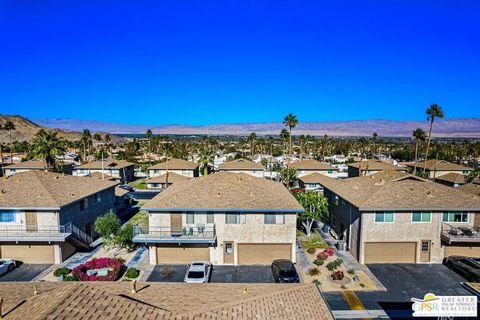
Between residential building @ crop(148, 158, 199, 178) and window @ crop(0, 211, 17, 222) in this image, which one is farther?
residential building @ crop(148, 158, 199, 178)

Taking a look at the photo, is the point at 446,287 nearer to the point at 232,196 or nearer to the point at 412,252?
the point at 412,252

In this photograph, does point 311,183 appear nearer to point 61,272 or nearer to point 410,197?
point 410,197

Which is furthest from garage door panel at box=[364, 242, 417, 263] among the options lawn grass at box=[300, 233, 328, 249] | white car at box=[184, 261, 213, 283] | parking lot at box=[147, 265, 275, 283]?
white car at box=[184, 261, 213, 283]

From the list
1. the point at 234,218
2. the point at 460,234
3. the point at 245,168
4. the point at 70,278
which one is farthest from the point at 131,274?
the point at 245,168

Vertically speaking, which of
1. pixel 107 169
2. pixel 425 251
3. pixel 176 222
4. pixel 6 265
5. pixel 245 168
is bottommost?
pixel 6 265

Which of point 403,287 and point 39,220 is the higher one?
point 39,220

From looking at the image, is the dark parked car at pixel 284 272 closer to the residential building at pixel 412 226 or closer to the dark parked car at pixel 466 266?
the residential building at pixel 412 226

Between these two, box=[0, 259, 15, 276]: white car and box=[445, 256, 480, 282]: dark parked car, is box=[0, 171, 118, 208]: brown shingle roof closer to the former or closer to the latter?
box=[0, 259, 15, 276]: white car
